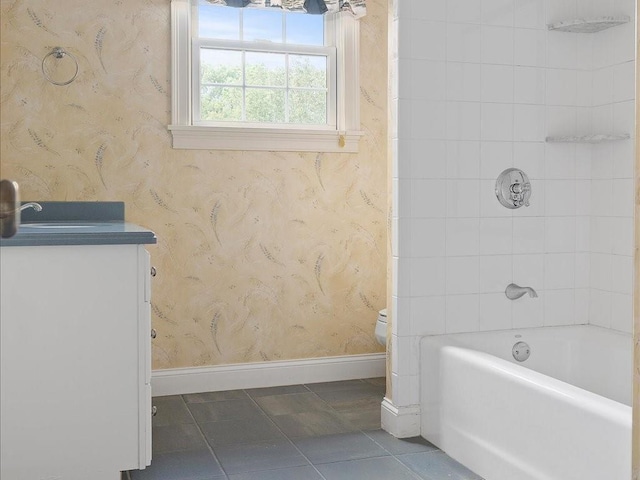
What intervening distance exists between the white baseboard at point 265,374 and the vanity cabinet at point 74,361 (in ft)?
4.23

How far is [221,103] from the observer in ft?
12.9

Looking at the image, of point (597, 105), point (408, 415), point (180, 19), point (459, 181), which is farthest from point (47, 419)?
point (597, 105)

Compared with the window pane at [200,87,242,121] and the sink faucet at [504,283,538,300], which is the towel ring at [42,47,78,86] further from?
the sink faucet at [504,283,538,300]

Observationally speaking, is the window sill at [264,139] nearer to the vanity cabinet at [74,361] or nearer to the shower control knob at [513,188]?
the shower control knob at [513,188]

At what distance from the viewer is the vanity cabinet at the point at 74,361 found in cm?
242

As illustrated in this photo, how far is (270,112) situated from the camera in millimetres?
4031

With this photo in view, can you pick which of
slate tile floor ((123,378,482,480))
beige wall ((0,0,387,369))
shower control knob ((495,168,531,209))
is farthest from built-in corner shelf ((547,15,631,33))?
slate tile floor ((123,378,482,480))

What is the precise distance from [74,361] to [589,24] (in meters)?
2.46

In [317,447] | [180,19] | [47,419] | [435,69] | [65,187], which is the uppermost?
[180,19]

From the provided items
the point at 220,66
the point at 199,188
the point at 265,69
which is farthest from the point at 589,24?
the point at 199,188

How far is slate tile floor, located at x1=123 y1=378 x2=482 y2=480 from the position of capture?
2822 millimetres

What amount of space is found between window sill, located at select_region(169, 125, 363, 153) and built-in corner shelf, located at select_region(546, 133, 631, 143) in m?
1.11

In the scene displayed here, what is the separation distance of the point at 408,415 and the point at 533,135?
52.5 inches

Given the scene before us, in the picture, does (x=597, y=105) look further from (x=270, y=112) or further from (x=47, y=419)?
(x=47, y=419)
